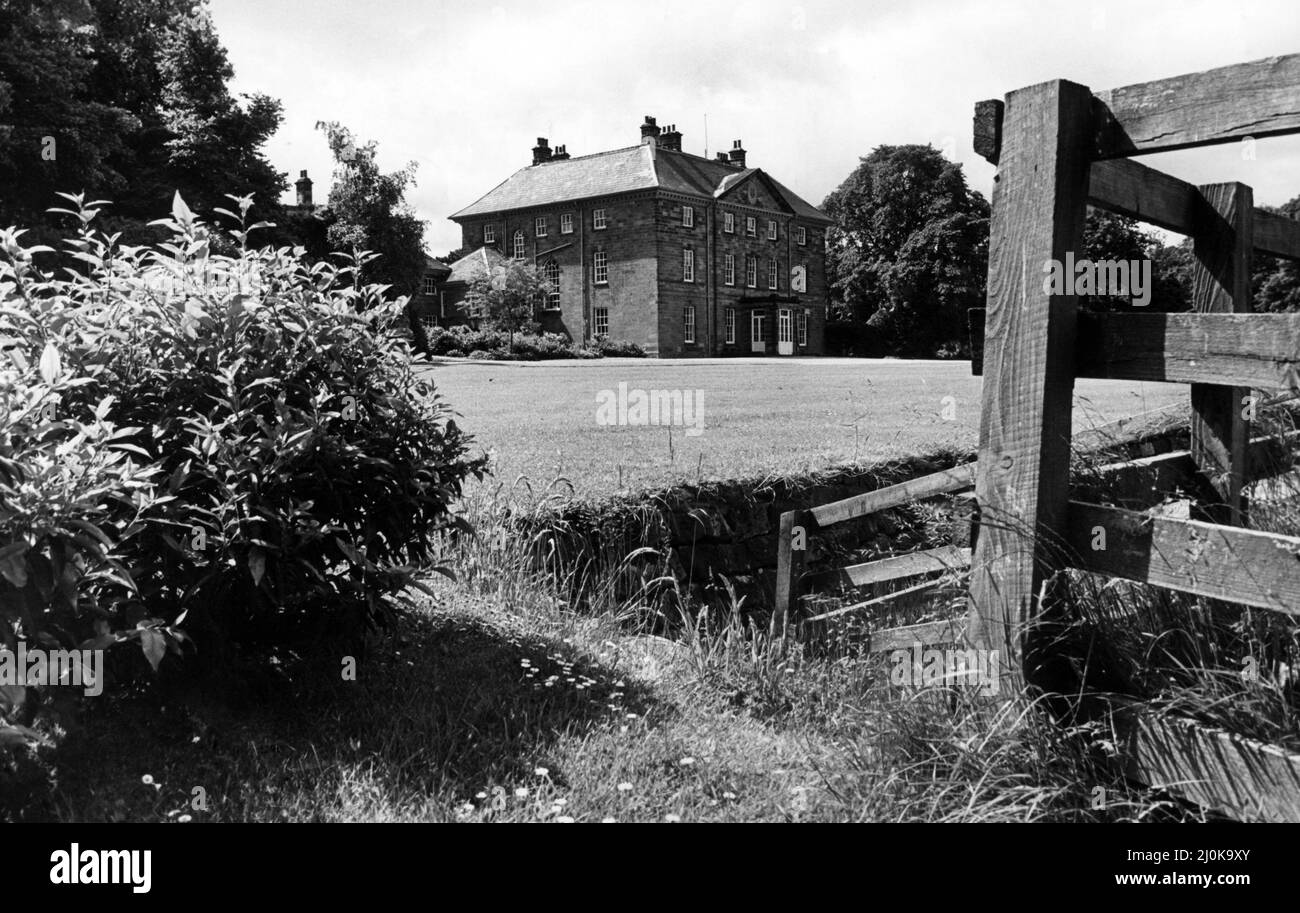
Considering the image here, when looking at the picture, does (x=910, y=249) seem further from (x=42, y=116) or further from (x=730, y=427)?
(x=730, y=427)

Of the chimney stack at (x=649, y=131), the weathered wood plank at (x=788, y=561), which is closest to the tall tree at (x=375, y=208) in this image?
the chimney stack at (x=649, y=131)

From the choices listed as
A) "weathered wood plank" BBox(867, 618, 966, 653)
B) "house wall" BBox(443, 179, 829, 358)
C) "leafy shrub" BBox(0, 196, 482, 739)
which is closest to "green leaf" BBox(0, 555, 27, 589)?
"leafy shrub" BBox(0, 196, 482, 739)

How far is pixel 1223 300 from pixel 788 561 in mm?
3105

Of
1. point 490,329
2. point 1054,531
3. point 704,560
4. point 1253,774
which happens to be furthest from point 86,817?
point 490,329

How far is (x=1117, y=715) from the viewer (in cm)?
336

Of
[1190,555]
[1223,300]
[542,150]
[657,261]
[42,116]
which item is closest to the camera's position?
[1190,555]

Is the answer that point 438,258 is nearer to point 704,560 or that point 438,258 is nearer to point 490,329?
point 490,329

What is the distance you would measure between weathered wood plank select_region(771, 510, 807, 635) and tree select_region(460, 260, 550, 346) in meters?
41.8

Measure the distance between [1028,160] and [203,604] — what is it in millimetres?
3478

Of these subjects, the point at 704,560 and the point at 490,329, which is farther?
the point at 490,329

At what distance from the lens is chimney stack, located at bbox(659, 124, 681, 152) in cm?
5988

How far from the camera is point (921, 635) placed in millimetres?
4918

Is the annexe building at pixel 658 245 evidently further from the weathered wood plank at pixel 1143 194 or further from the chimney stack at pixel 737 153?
the weathered wood plank at pixel 1143 194

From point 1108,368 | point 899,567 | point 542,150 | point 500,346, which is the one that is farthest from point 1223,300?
point 542,150
